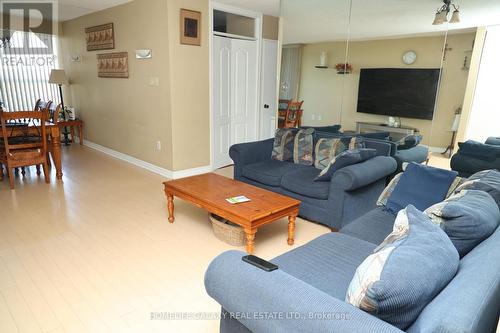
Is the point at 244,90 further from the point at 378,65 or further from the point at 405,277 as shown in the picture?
the point at 405,277

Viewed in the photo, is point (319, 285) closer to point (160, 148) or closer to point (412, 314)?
point (412, 314)

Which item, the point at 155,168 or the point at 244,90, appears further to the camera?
the point at 244,90

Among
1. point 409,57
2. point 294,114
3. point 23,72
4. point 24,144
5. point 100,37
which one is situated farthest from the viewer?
point 23,72

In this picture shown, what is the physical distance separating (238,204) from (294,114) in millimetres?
2766

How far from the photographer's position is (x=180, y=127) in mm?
4426

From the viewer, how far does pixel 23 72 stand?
6.72 meters

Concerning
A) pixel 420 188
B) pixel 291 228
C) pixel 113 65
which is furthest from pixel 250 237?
pixel 113 65

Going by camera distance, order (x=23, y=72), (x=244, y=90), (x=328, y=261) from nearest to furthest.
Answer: (x=328, y=261) → (x=244, y=90) → (x=23, y=72)

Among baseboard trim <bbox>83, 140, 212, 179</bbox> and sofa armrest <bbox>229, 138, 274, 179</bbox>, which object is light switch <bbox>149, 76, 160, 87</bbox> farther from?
sofa armrest <bbox>229, 138, 274, 179</bbox>

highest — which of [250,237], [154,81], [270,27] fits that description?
[270,27]

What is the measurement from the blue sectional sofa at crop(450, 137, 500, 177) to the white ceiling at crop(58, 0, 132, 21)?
472 centimetres

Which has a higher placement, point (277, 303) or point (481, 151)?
point (481, 151)

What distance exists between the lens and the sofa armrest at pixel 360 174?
2723 mm

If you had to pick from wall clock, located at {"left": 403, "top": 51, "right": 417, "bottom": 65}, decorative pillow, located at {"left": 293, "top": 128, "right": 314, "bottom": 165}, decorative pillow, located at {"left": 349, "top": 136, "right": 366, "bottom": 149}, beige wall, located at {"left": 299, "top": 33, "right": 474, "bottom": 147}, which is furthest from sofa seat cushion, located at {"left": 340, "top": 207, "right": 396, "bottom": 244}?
wall clock, located at {"left": 403, "top": 51, "right": 417, "bottom": 65}
